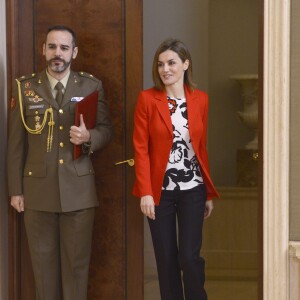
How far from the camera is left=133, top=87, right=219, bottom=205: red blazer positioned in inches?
144

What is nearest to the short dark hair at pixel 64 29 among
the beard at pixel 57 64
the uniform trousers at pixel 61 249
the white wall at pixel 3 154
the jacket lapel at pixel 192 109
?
the beard at pixel 57 64

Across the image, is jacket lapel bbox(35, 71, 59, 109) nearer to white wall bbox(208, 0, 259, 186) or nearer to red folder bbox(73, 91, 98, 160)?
red folder bbox(73, 91, 98, 160)

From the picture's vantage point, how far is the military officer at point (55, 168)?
377cm

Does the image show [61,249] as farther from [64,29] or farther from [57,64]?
[64,29]

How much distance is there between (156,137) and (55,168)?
51cm

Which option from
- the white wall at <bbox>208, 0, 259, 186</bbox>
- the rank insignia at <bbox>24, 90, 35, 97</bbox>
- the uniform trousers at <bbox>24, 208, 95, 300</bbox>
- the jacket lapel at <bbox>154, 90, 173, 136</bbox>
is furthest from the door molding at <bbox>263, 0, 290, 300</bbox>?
the rank insignia at <bbox>24, 90, 35, 97</bbox>

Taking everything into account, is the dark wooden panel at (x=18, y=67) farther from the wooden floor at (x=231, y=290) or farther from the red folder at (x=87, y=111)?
the wooden floor at (x=231, y=290)

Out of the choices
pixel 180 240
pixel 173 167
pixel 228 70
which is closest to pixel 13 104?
pixel 173 167

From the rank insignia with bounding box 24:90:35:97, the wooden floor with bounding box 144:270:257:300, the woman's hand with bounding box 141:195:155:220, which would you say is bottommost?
the wooden floor with bounding box 144:270:257:300

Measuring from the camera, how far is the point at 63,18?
4082 millimetres

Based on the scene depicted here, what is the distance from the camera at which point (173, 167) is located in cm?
369

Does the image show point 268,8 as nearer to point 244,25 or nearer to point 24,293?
point 244,25

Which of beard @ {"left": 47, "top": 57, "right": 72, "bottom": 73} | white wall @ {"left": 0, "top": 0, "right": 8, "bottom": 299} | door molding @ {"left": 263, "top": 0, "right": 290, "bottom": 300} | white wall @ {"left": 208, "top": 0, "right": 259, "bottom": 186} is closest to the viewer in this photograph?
door molding @ {"left": 263, "top": 0, "right": 290, "bottom": 300}

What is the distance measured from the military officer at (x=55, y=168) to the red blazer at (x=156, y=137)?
9.3 inches
